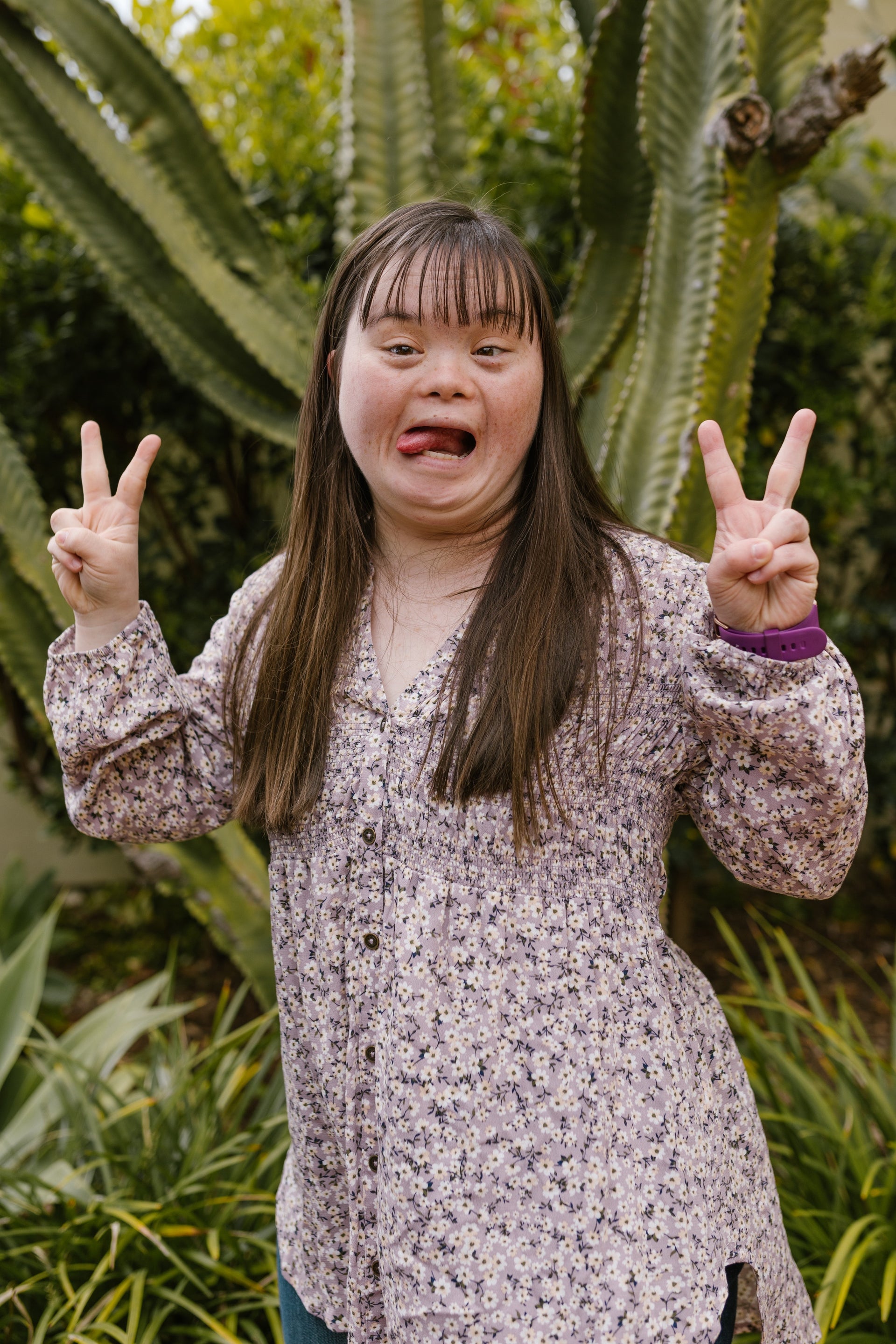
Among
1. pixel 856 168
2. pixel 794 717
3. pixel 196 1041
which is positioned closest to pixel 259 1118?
pixel 196 1041

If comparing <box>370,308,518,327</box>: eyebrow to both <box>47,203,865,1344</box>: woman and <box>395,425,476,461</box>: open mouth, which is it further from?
<box>395,425,476,461</box>: open mouth

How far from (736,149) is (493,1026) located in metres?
1.73

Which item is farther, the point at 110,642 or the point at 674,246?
the point at 674,246

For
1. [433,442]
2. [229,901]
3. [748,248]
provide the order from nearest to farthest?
1. [433,442]
2. [748,248]
3. [229,901]

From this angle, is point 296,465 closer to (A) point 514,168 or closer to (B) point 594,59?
(B) point 594,59

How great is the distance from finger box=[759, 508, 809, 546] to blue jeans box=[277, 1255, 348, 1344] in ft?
3.73

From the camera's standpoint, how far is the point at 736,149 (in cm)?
206

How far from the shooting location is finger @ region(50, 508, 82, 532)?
53.6 inches

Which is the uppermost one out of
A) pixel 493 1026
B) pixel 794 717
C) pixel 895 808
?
pixel 794 717

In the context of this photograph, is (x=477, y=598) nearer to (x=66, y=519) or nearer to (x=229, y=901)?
(x=66, y=519)

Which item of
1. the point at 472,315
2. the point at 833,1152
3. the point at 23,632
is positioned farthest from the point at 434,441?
the point at 833,1152

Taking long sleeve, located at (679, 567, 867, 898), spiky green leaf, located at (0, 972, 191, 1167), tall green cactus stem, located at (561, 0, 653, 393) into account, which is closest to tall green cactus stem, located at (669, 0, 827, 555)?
tall green cactus stem, located at (561, 0, 653, 393)

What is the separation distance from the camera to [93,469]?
1.42 meters

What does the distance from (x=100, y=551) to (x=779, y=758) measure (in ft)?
2.75
